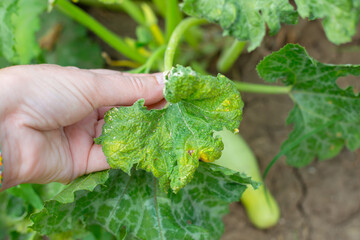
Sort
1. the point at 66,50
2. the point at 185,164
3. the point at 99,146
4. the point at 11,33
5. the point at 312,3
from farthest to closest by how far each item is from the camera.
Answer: the point at 66,50
the point at 11,33
the point at 312,3
the point at 99,146
the point at 185,164

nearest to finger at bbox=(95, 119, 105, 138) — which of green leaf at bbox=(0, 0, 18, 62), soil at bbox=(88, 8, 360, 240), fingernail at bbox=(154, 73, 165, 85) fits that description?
fingernail at bbox=(154, 73, 165, 85)

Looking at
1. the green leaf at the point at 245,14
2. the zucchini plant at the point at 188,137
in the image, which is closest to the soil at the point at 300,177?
the zucchini plant at the point at 188,137

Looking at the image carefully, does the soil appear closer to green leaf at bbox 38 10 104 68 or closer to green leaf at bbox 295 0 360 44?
green leaf at bbox 295 0 360 44

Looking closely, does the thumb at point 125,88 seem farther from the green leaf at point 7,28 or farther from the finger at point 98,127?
the green leaf at point 7,28

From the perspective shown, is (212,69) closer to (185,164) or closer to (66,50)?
(66,50)

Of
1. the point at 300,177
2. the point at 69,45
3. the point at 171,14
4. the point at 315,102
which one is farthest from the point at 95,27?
the point at 300,177

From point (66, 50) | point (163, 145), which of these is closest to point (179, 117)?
point (163, 145)

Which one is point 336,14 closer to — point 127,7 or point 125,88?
point 125,88
